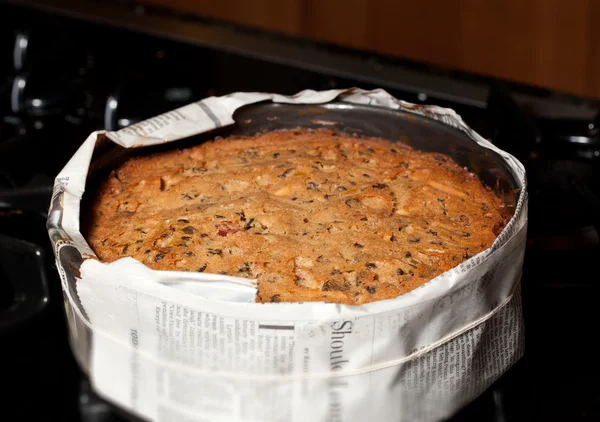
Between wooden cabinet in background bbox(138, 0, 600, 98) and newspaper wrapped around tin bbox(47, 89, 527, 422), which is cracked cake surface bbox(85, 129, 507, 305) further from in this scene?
wooden cabinet in background bbox(138, 0, 600, 98)

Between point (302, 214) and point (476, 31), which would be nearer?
point (302, 214)

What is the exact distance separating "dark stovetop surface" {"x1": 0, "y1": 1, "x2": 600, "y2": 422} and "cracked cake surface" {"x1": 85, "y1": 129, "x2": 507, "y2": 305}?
135mm

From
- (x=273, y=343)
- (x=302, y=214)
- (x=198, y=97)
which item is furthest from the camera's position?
(x=198, y=97)

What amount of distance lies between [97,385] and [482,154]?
0.49 metres

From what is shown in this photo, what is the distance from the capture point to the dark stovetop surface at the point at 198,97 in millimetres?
826

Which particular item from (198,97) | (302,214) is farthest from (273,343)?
(198,97)

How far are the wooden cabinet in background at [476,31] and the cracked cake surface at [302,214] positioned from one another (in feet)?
2.16

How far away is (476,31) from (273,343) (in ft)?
4.22

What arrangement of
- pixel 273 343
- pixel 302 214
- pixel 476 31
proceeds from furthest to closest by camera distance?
pixel 476 31 → pixel 302 214 → pixel 273 343

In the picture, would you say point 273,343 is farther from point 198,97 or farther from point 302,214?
point 198,97

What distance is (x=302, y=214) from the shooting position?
759 mm

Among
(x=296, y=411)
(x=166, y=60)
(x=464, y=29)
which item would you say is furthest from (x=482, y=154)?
(x=464, y=29)

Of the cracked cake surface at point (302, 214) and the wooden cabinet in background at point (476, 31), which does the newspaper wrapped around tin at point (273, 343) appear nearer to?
the cracked cake surface at point (302, 214)

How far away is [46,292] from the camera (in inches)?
34.8
